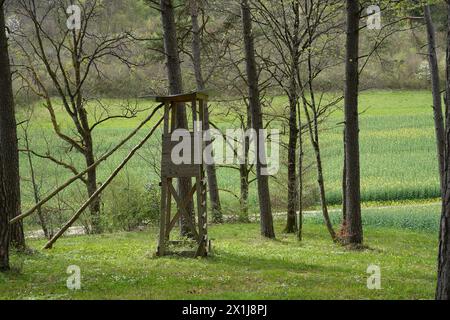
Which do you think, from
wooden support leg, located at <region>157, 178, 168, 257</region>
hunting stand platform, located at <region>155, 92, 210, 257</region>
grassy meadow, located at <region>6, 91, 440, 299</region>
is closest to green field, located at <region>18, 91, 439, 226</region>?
grassy meadow, located at <region>6, 91, 440, 299</region>

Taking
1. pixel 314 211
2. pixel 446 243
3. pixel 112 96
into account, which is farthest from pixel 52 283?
pixel 112 96

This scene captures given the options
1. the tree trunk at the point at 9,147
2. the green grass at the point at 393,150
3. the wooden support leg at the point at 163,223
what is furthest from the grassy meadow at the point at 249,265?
the green grass at the point at 393,150

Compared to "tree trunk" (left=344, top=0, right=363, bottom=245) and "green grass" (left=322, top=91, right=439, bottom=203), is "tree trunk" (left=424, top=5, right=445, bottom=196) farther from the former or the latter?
"green grass" (left=322, top=91, right=439, bottom=203)

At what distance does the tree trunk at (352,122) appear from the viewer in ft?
56.1

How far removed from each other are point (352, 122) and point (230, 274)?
6875mm

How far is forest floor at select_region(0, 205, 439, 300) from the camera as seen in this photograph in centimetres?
994

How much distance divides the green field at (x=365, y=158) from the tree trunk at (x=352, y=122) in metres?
6.26

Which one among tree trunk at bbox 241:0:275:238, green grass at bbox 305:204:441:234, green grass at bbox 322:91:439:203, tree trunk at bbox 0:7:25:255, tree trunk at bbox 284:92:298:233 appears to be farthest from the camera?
green grass at bbox 322:91:439:203

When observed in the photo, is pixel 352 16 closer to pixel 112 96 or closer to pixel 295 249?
pixel 295 249

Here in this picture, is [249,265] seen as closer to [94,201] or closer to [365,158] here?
[94,201]

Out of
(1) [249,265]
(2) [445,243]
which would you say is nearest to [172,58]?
(1) [249,265]

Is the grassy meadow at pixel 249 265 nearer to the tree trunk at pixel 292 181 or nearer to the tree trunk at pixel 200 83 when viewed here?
the tree trunk at pixel 292 181

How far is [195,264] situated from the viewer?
517 inches

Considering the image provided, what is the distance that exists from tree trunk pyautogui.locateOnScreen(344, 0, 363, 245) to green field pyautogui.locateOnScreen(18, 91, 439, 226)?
626 cm
